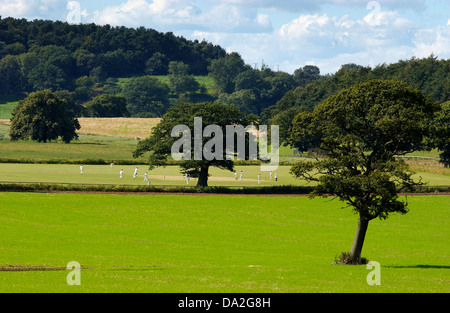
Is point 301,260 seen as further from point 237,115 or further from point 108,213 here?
point 237,115

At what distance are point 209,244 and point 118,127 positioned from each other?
131324mm

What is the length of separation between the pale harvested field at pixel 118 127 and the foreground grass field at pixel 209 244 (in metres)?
96.4

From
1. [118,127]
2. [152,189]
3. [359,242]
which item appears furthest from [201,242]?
[118,127]

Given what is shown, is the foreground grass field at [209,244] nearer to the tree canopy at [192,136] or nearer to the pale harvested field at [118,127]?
the tree canopy at [192,136]

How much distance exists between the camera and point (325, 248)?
45688mm

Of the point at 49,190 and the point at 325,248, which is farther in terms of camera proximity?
the point at 49,190

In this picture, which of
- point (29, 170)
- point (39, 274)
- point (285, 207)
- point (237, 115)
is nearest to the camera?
point (39, 274)

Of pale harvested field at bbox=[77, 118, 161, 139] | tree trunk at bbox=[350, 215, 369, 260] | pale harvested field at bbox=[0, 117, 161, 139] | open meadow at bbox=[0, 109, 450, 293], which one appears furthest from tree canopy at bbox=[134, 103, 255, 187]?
pale harvested field at bbox=[77, 118, 161, 139]

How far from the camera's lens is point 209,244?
1802 inches

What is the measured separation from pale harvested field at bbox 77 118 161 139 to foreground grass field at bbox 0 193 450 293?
9643cm

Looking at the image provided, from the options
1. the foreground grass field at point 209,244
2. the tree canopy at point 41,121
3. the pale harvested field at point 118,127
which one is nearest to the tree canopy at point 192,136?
the foreground grass field at point 209,244

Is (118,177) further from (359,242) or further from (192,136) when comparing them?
(359,242)
